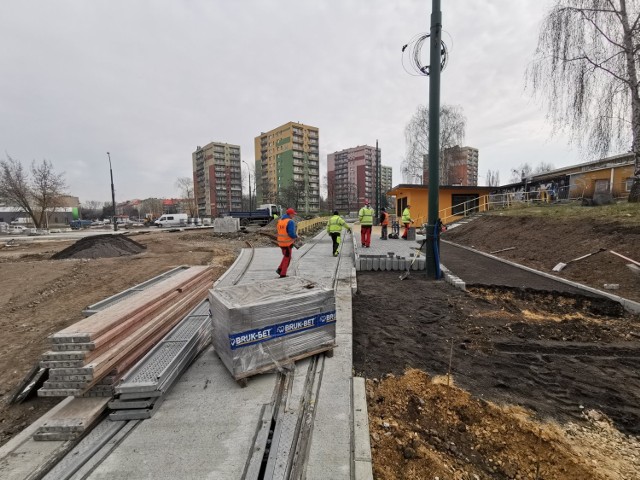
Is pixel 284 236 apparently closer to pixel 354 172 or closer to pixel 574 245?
pixel 574 245

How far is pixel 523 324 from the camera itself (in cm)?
493

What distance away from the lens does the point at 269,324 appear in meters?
3.17

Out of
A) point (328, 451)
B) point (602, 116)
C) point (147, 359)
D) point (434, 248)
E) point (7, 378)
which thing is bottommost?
point (7, 378)

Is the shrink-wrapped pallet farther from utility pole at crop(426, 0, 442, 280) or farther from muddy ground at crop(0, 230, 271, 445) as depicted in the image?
utility pole at crop(426, 0, 442, 280)

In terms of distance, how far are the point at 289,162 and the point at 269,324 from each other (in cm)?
8268

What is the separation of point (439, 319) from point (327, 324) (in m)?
2.54

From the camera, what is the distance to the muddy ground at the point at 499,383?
232 cm

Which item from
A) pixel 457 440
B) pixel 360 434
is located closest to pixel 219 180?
pixel 360 434

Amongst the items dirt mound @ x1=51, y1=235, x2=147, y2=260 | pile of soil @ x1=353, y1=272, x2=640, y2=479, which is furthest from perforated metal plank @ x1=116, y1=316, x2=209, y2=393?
dirt mound @ x1=51, y1=235, x2=147, y2=260

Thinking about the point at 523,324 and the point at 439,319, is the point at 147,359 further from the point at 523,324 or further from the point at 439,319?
the point at 523,324

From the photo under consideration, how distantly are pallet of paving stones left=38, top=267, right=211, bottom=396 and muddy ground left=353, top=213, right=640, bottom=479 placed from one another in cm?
247

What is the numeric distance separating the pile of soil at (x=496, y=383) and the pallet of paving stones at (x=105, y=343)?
2.48m

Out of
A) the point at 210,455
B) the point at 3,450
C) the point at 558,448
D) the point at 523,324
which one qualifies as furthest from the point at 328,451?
the point at 523,324

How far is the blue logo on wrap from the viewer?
9.88 ft
